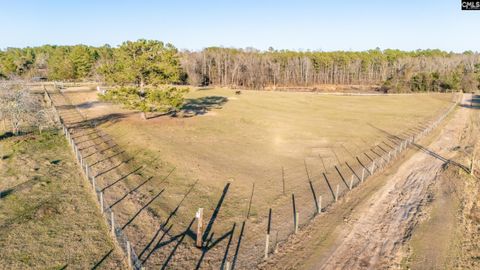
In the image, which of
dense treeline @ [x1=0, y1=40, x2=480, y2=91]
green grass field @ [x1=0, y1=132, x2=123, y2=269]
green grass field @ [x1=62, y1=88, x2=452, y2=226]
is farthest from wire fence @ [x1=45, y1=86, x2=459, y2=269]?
dense treeline @ [x1=0, y1=40, x2=480, y2=91]

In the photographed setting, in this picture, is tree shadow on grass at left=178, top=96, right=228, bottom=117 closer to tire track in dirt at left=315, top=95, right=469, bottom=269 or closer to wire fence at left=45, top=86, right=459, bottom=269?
wire fence at left=45, top=86, right=459, bottom=269

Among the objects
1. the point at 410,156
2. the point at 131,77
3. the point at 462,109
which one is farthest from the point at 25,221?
the point at 462,109

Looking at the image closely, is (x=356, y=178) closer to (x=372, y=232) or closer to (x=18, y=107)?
(x=372, y=232)

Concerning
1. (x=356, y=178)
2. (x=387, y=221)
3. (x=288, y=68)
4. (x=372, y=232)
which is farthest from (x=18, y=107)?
(x=288, y=68)

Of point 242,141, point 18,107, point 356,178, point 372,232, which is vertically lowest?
point 372,232

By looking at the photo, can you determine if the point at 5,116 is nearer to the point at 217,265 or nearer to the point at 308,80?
the point at 217,265

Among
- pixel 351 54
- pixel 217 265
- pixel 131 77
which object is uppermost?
pixel 351 54

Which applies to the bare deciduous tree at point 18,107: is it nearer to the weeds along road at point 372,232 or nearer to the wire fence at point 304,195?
the wire fence at point 304,195
